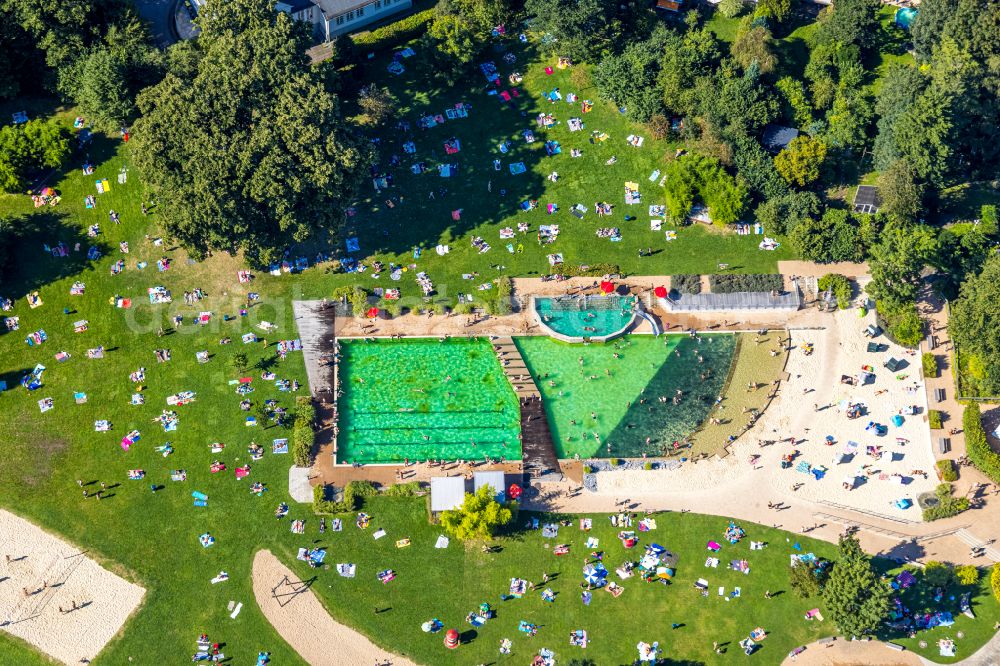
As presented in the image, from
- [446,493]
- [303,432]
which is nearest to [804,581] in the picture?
[446,493]

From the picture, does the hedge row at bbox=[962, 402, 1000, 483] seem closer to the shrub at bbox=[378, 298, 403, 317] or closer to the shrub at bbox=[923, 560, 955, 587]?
the shrub at bbox=[923, 560, 955, 587]

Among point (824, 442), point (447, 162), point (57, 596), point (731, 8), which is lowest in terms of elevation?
point (57, 596)

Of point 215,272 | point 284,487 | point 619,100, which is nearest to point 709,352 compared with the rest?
point 619,100

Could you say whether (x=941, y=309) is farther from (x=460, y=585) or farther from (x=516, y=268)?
(x=460, y=585)

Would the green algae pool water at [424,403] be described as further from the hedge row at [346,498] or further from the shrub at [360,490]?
the hedge row at [346,498]

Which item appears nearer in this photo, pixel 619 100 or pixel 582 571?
pixel 582 571

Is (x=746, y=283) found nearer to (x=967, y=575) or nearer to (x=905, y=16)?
(x=967, y=575)

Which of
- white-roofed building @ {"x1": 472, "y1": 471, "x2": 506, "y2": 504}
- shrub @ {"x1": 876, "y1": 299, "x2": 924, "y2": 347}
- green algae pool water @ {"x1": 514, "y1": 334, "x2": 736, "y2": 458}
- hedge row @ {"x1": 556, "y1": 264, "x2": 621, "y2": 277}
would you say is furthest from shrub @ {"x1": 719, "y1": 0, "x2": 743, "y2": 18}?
white-roofed building @ {"x1": 472, "y1": 471, "x2": 506, "y2": 504}
